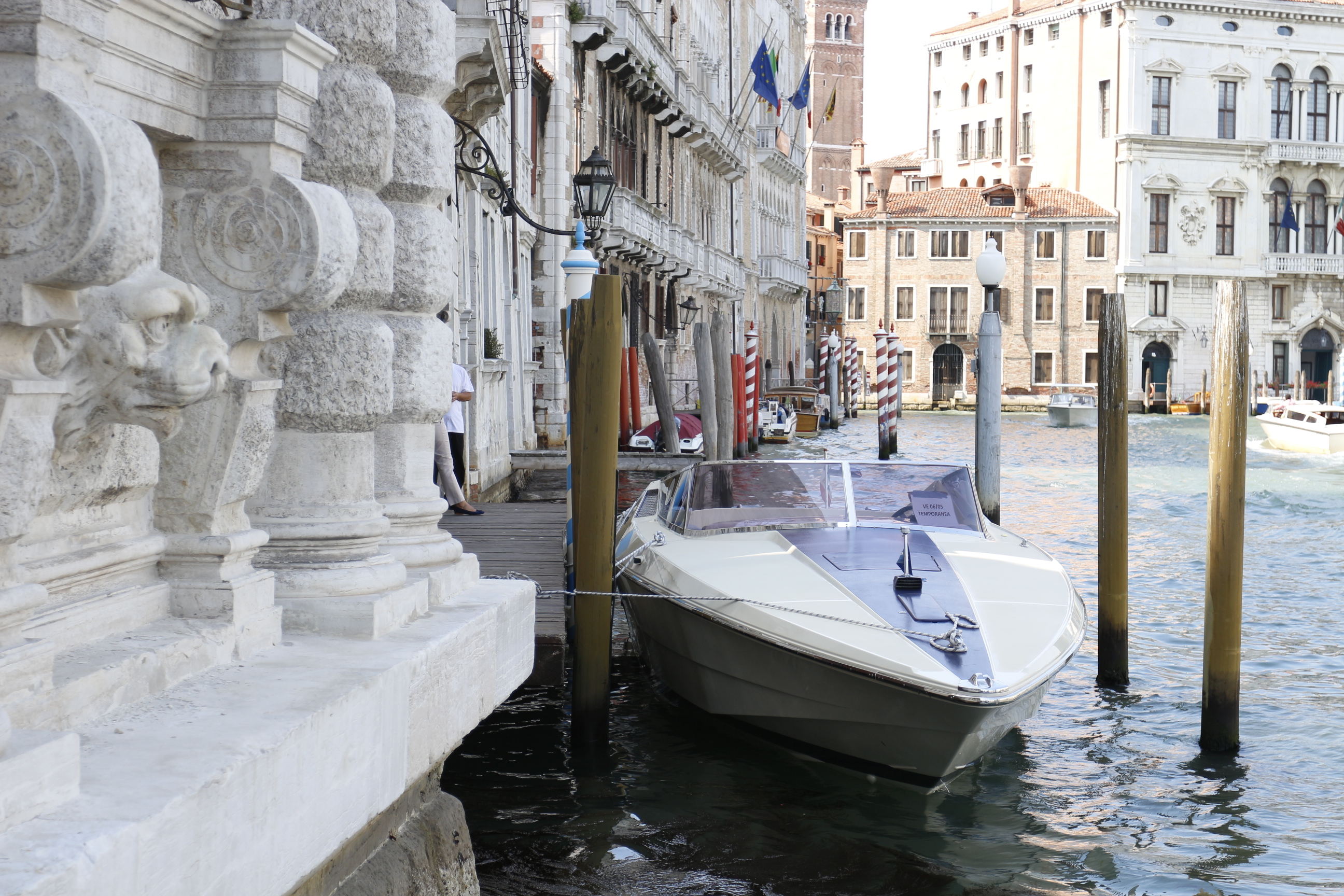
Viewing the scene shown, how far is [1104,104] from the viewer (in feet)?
169

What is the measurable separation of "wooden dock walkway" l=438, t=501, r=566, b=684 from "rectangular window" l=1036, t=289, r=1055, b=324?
42.7m

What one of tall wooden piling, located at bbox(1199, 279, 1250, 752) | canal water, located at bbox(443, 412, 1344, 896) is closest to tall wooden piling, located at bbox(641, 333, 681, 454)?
canal water, located at bbox(443, 412, 1344, 896)

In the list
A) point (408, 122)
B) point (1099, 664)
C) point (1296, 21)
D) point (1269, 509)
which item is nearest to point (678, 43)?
point (1269, 509)

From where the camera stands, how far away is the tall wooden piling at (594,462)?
238 inches

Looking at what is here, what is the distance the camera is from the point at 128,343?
7.04ft

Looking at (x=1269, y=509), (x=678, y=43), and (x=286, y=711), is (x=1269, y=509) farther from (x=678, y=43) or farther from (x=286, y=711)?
(x=286, y=711)

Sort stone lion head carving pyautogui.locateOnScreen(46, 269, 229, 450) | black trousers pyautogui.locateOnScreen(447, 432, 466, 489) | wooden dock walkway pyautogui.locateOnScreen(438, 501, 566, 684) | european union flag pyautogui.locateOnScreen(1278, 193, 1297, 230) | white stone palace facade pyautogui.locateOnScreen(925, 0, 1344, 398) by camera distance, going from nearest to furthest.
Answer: stone lion head carving pyautogui.locateOnScreen(46, 269, 229, 450)
wooden dock walkway pyautogui.locateOnScreen(438, 501, 566, 684)
black trousers pyautogui.locateOnScreen(447, 432, 466, 489)
european union flag pyautogui.locateOnScreen(1278, 193, 1297, 230)
white stone palace facade pyautogui.locateOnScreen(925, 0, 1344, 398)

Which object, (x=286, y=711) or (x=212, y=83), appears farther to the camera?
(x=212, y=83)

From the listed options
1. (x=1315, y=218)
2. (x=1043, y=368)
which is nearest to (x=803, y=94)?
(x=1043, y=368)

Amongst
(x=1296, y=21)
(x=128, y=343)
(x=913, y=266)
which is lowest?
(x=128, y=343)

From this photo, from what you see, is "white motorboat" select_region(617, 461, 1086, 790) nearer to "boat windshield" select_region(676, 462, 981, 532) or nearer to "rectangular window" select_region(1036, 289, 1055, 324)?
"boat windshield" select_region(676, 462, 981, 532)

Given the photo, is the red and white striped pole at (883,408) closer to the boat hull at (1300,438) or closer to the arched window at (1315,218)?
the boat hull at (1300,438)

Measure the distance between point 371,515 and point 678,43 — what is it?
26.4 meters

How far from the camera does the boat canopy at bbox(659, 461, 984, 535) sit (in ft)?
24.0
